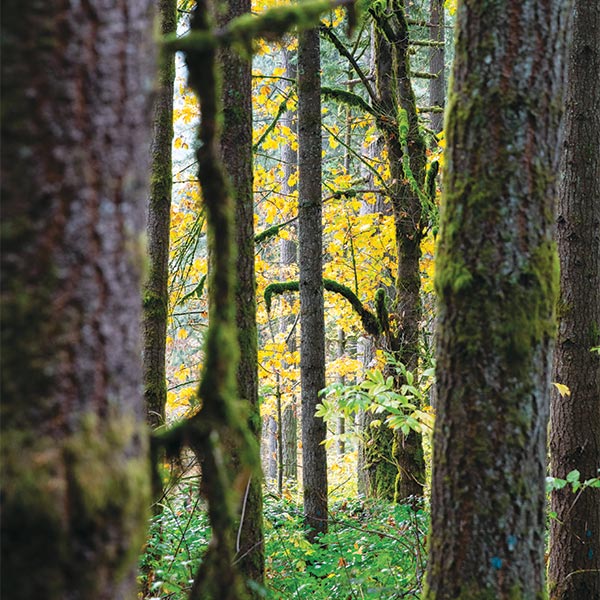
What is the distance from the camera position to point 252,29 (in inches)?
59.3

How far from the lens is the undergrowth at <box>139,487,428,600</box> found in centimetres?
493

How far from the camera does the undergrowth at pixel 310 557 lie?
493 cm

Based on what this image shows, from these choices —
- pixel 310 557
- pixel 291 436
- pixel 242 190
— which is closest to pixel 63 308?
pixel 242 190

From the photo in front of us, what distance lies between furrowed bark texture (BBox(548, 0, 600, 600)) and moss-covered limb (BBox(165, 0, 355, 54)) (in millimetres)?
4539

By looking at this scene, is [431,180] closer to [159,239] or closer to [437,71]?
[159,239]

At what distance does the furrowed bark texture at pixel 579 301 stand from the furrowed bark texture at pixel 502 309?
3.12m

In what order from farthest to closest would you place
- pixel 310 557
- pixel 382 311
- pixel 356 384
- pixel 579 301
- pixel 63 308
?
pixel 382 311
pixel 310 557
pixel 356 384
pixel 579 301
pixel 63 308

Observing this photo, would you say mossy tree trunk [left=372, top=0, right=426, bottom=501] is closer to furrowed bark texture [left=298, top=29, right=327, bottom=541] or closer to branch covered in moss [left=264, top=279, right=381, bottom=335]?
branch covered in moss [left=264, top=279, right=381, bottom=335]

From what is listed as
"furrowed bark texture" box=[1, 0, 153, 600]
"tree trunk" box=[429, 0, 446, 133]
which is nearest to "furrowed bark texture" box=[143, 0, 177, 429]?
"furrowed bark texture" box=[1, 0, 153, 600]

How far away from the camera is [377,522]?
747cm

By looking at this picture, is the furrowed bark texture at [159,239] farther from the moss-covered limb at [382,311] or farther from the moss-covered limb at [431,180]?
the moss-covered limb at [431,180]

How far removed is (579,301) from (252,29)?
4.81 meters

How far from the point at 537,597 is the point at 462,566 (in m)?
0.33

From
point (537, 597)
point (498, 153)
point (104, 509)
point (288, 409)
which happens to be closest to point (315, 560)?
point (537, 597)
